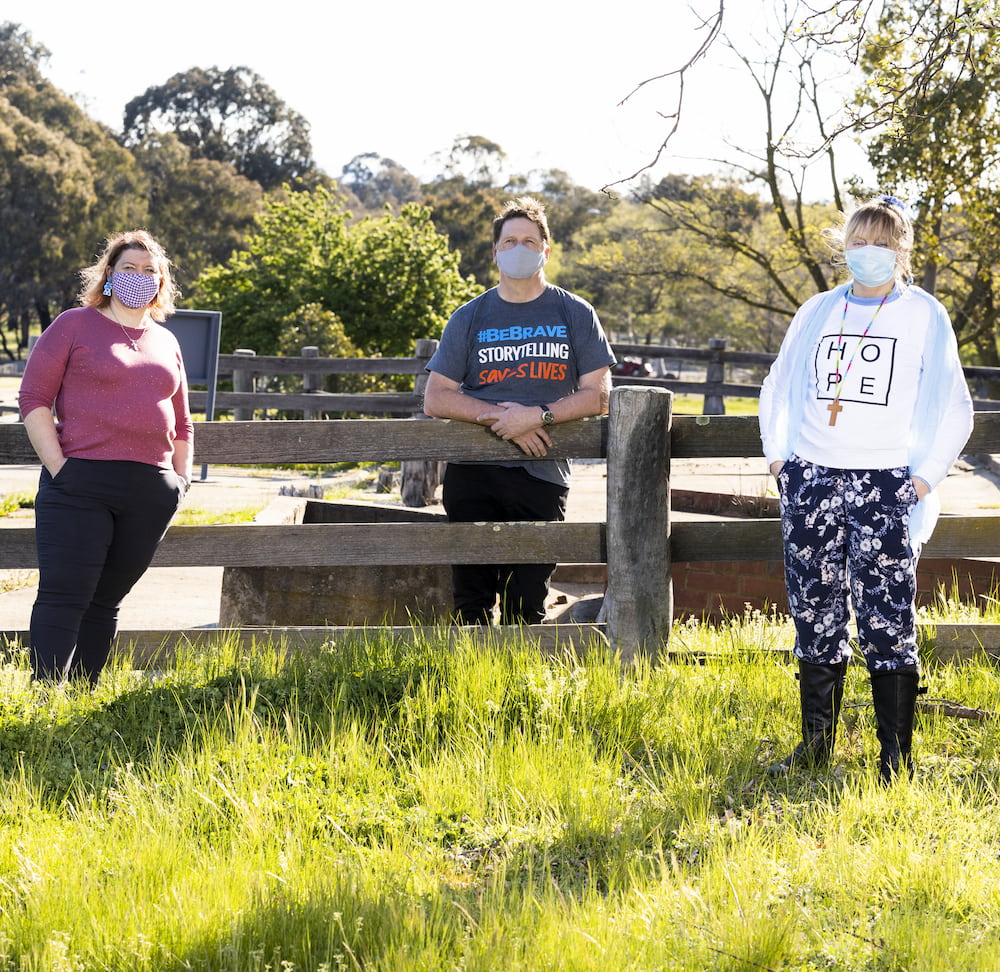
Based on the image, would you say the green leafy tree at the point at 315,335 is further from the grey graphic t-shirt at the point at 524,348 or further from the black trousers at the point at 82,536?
the black trousers at the point at 82,536

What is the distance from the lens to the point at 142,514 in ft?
12.9

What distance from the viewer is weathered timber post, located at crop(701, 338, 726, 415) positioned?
19094 mm

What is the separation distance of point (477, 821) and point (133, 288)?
2129 millimetres

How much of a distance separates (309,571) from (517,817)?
3209 millimetres

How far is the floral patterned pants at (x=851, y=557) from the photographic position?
340cm

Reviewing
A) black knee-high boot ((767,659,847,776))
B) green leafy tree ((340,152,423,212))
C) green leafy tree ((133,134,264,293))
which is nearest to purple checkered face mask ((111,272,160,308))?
black knee-high boot ((767,659,847,776))

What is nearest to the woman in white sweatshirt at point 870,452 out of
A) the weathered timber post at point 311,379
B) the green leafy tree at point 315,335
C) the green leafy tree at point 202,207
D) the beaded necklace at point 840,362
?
the beaded necklace at point 840,362

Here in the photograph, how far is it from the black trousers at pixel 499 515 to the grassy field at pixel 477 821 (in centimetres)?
41

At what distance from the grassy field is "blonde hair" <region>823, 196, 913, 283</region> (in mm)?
1545

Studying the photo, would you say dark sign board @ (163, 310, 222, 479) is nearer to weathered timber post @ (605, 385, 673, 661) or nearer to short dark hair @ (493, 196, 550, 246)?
short dark hair @ (493, 196, 550, 246)

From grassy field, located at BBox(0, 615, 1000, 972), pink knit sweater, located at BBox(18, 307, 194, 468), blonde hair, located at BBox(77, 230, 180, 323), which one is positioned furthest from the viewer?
blonde hair, located at BBox(77, 230, 180, 323)

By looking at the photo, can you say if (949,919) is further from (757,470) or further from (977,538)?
(757,470)

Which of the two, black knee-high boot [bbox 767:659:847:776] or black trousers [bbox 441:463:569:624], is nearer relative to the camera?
black knee-high boot [bbox 767:659:847:776]

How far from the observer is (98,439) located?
12.5 feet
